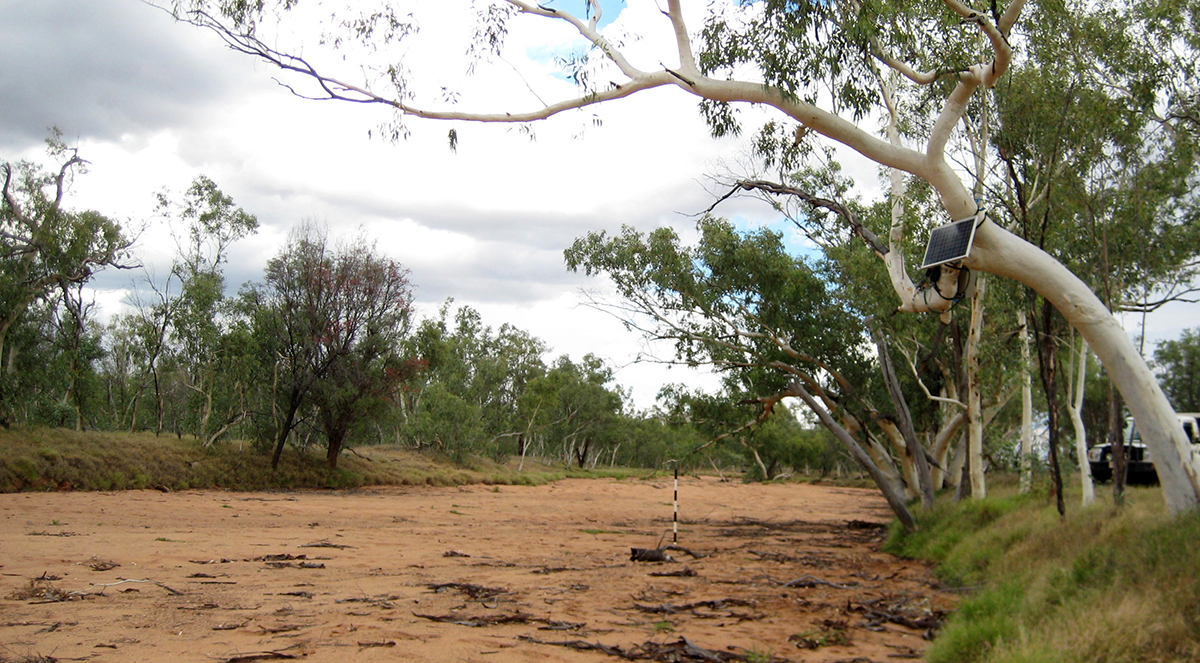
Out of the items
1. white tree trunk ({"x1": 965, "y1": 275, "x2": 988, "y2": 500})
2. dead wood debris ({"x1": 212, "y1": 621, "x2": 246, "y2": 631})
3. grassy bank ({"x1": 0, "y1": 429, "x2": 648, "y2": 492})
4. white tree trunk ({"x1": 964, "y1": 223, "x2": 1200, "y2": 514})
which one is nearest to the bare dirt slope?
dead wood debris ({"x1": 212, "y1": 621, "x2": 246, "y2": 631})

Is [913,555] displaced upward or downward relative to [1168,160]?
downward

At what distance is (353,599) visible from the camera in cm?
795

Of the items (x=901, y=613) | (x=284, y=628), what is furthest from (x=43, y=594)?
(x=901, y=613)

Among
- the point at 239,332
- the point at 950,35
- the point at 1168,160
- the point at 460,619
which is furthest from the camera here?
the point at 239,332

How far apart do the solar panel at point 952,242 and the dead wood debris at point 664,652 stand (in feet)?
12.1

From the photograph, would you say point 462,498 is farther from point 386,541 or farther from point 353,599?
point 353,599

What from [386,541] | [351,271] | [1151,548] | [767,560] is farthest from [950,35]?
[351,271]

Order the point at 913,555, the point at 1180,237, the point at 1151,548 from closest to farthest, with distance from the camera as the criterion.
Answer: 1. the point at 1151,548
2. the point at 1180,237
3. the point at 913,555

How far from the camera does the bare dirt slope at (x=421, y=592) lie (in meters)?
6.12

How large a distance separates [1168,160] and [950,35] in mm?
4651

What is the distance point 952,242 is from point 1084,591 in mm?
3064

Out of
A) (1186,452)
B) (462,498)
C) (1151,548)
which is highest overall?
(1186,452)

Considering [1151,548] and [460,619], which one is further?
[460,619]

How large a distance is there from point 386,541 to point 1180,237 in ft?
45.0
